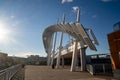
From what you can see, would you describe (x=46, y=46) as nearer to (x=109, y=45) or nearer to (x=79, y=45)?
(x=79, y=45)

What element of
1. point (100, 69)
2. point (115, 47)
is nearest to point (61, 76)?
point (100, 69)

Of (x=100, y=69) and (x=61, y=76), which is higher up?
(x=100, y=69)

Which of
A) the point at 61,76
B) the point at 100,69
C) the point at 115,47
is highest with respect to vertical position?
the point at 115,47

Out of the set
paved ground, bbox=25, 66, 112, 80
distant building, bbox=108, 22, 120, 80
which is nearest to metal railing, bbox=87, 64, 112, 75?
paved ground, bbox=25, 66, 112, 80

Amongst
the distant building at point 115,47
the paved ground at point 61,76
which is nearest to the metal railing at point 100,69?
→ the paved ground at point 61,76

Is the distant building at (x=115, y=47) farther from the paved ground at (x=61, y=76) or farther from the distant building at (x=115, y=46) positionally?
the paved ground at (x=61, y=76)

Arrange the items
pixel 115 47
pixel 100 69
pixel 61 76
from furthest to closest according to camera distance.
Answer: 1. pixel 100 69
2. pixel 61 76
3. pixel 115 47

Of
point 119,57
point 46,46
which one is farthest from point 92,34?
point 46,46

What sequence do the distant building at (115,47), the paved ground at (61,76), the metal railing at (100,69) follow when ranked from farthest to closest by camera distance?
the metal railing at (100,69)
the paved ground at (61,76)
the distant building at (115,47)

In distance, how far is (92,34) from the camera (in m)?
24.5

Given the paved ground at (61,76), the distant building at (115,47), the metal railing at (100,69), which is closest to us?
the distant building at (115,47)

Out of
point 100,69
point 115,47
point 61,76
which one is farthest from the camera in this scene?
point 100,69

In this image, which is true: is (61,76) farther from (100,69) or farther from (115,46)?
(115,46)

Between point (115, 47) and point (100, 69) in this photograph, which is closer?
point (115, 47)
